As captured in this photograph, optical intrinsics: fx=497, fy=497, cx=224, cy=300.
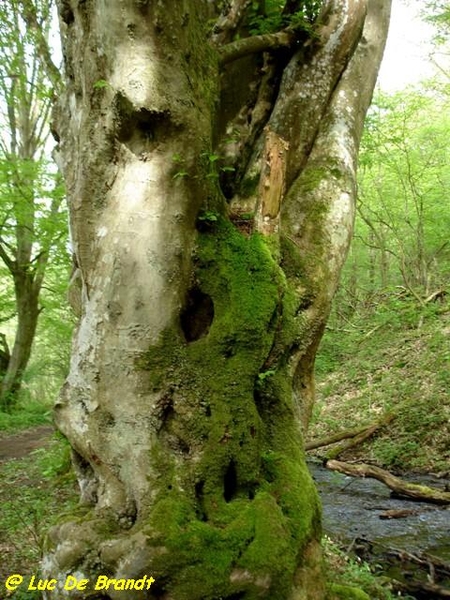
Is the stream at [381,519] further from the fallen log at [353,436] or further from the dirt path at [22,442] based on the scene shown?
the dirt path at [22,442]

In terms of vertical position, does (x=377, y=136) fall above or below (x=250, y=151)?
above

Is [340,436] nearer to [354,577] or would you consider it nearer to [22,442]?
[354,577]

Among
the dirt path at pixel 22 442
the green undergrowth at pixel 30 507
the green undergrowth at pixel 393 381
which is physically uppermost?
the green undergrowth at pixel 393 381

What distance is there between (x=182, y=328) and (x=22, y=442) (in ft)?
35.5

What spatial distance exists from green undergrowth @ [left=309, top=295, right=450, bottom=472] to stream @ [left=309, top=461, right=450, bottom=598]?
94 centimetres

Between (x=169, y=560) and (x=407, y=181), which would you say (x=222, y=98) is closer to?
(x=169, y=560)

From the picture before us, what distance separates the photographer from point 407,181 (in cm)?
1525

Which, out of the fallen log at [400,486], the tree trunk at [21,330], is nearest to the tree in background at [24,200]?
the tree trunk at [21,330]

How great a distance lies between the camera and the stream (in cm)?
521

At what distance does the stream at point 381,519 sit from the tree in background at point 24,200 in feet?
34.2

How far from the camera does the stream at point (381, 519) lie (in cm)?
521

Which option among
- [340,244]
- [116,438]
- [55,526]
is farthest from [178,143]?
[55,526]

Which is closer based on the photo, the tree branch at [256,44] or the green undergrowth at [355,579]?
the green undergrowth at [355,579]

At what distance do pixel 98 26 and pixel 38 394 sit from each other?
102 ft
